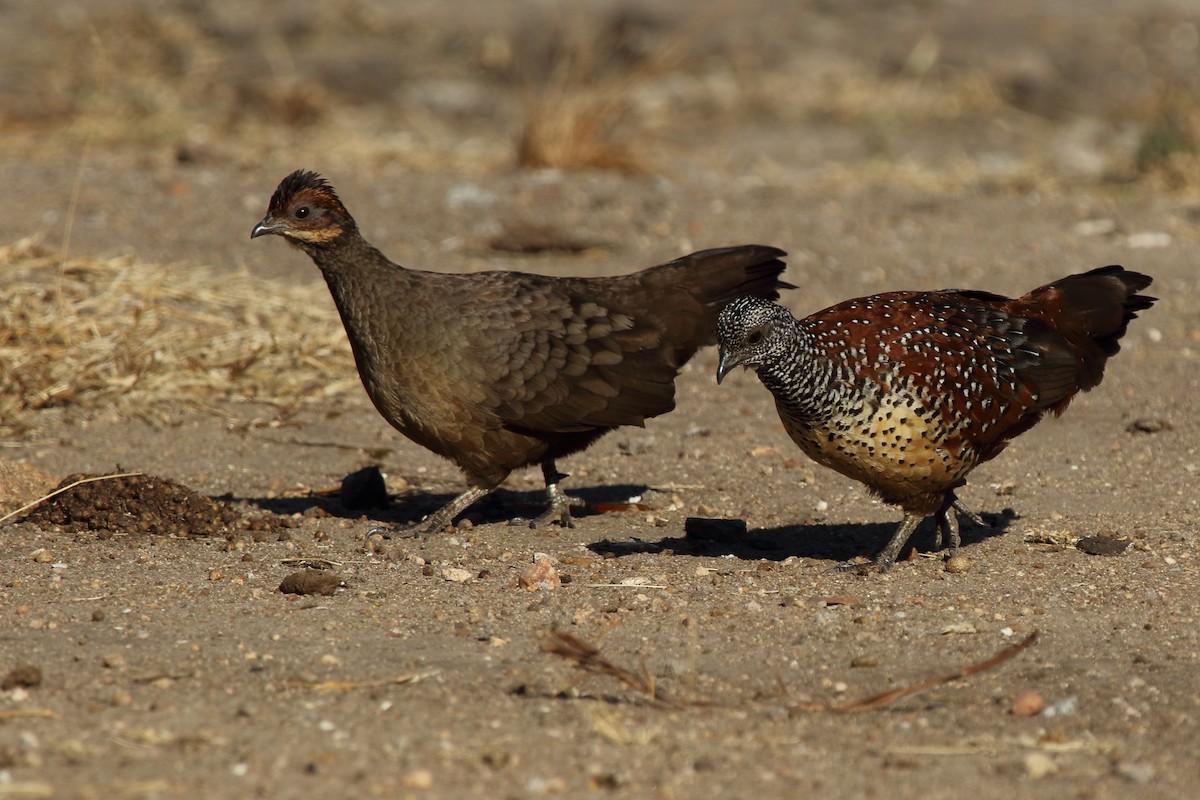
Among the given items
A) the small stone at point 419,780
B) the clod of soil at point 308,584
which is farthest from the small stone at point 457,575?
the small stone at point 419,780

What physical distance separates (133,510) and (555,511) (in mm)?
1833

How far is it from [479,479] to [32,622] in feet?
6.74

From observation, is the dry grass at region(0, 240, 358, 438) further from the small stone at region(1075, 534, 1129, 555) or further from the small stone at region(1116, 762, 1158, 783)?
the small stone at region(1116, 762, 1158, 783)

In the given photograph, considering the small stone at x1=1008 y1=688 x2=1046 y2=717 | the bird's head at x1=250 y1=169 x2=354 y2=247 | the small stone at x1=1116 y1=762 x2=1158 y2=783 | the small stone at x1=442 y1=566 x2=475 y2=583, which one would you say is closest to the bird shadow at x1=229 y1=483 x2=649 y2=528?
the small stone at x1=442 y1=566 x2=475 y2=583

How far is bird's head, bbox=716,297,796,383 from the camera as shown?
18.2 feet

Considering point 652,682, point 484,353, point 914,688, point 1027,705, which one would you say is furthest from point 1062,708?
point 484,353

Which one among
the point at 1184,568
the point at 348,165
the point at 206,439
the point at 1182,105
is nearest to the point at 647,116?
the point at 348,165

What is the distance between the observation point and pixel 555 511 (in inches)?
268

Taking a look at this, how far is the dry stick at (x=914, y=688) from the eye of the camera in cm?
441

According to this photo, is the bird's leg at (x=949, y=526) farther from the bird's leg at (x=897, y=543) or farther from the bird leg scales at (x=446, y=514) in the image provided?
the bird leg scales at (x=446, y=514)

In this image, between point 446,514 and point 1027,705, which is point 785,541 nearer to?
point 446,514

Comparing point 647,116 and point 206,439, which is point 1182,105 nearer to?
point 647,116

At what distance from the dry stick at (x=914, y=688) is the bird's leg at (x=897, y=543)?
4.04ft

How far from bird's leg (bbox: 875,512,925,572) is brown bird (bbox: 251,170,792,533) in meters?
1.29
